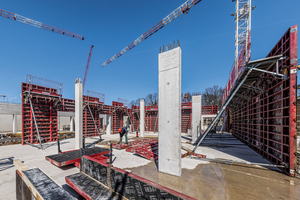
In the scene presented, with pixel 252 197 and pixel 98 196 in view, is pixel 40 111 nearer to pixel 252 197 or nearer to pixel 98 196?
pixel 98 196

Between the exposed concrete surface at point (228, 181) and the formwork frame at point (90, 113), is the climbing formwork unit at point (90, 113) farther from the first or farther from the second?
the exposed concrete surface at point (228, 181)

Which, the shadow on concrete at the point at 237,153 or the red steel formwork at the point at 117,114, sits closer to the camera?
the shadow on concrete at the point at 237,153

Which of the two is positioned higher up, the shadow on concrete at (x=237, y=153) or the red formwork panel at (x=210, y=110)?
the red formwork panel at (x=210, y=110)

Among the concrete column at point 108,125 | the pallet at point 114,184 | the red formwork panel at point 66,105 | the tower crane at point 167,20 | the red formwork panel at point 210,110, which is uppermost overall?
the tower crane at point 167,20

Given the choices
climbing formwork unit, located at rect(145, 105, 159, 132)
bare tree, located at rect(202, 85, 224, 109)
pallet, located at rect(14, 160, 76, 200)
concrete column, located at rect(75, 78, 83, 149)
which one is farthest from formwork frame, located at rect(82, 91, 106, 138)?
bare tree, located at rect(202, 85, 224, 109)

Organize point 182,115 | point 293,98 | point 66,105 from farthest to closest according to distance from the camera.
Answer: point 182,115
point 66,105
point 293,98

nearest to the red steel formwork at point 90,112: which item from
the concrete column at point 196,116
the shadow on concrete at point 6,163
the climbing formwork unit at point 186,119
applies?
the shadow on concrete at point 6,163

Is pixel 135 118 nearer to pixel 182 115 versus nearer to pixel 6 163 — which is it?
pixel 182 115

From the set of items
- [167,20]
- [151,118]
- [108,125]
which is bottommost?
[108,125]

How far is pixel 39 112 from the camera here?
506 inches

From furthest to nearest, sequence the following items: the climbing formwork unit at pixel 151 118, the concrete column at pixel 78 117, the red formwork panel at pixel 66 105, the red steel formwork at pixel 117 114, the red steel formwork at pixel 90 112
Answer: the climbing formwork unit at pixel 151 118 < the red steel formwork at pixel 117 114 < the red steel formwork at pixel 90 112 < the red formwork panel at pixel 66 105 < the concrete column at pixel 78 117

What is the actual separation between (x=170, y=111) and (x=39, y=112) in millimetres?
13883

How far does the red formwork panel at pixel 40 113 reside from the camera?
11.9 meters

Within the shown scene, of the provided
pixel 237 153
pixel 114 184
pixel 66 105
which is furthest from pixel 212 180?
pixel 66 105
